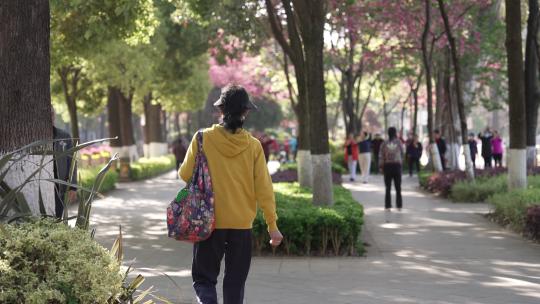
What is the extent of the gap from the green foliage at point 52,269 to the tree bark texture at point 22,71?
4.38ft

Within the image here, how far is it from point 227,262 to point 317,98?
280 inches

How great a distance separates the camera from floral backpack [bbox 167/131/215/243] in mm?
5660

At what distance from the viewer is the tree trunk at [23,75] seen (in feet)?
21.4

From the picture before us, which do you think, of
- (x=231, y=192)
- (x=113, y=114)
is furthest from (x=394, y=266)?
(x=113, y=114)

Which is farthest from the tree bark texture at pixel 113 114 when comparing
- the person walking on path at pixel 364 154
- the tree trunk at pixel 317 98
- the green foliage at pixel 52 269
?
the green foliage at pixel 52 269

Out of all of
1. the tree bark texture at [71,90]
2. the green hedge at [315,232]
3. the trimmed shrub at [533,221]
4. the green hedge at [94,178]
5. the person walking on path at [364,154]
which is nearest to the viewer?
the green hedge at [315,232]

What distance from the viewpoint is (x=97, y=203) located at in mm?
21562

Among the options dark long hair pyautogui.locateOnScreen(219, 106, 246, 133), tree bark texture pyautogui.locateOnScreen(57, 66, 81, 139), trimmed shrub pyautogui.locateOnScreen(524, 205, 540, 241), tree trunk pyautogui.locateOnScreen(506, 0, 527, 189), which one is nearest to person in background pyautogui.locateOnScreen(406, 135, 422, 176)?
tree bark texture pyautogui.locateOnScreen(57, 66, 81, 139)

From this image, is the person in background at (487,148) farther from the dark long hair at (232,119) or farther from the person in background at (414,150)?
the dark long hair at (232,119)

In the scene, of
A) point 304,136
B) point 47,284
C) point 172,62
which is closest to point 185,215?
point 47,284

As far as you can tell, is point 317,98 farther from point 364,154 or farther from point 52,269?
point 364,154

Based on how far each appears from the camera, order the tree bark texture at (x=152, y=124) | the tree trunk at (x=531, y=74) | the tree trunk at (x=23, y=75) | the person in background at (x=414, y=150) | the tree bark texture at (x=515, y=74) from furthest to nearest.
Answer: the tree bark texture at (x=152, y=124) → the person in background at (x=414, y=150) → the tree trunk at (x=531, y=74) → the tree bark texture at (x=515, y=74) → the tree trunk at (x=23, y=75)

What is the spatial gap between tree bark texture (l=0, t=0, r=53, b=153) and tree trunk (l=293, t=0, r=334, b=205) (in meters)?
6.47

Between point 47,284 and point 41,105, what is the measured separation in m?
2.06
